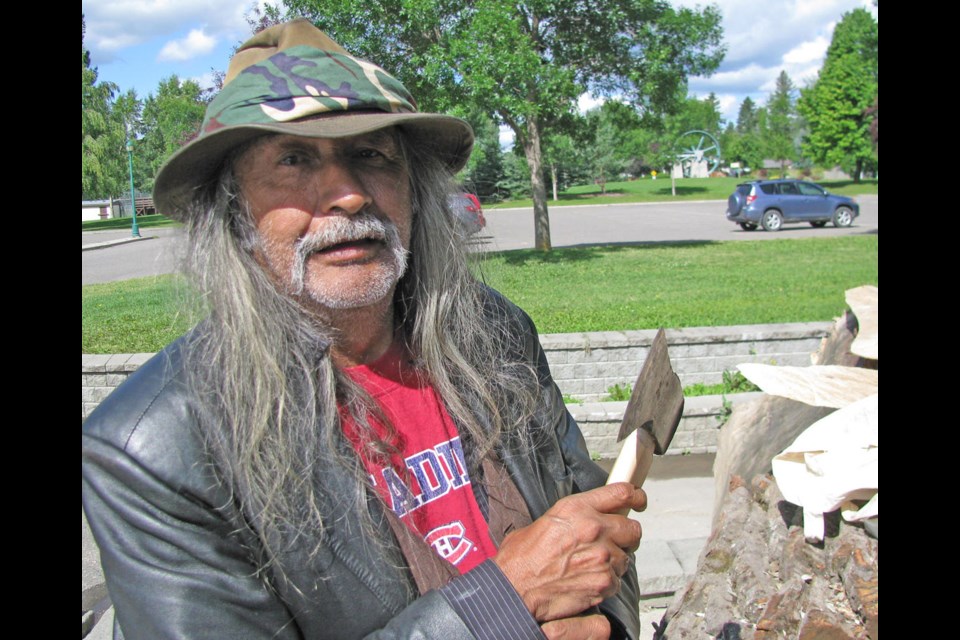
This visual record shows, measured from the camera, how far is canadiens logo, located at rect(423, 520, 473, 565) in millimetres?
1622

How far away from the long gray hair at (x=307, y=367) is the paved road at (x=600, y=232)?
745cm

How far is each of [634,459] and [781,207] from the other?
2215 cm

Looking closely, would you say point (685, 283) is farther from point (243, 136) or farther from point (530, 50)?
point (243, 136)

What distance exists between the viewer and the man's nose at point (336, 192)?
1622 mm

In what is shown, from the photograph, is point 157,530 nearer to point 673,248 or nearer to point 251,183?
point 251,183

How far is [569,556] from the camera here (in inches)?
58.0

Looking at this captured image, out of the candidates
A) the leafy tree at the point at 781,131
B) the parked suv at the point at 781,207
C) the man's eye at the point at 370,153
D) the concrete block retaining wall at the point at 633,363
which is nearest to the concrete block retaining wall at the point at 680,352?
the concrete block retaining wall at the point at 633,363

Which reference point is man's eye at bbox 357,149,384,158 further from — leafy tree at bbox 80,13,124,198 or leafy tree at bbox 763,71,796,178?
A: leafy tree at bbox 763,71,796,178

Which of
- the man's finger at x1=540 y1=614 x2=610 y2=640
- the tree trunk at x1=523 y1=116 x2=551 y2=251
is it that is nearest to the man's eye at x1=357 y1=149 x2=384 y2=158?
the man's finger at x1=540 y1=614 x2=610 y2=640

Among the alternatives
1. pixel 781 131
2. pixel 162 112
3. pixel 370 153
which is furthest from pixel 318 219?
pixel 781 131

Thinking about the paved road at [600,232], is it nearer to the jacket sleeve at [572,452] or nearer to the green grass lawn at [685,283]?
the green grass lawn at [685,283]

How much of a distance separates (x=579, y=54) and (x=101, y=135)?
521 inches
